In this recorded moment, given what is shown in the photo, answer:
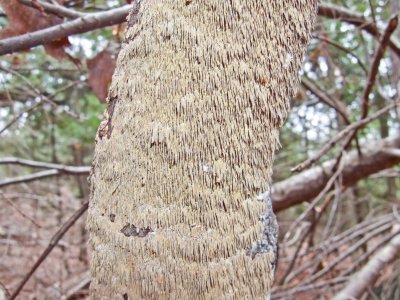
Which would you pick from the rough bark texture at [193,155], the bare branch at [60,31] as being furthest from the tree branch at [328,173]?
the rough bark texture at [193,155]

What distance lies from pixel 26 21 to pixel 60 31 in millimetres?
184

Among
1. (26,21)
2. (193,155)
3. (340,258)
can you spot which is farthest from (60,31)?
(340,258)

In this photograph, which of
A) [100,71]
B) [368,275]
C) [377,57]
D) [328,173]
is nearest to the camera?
[100,71]

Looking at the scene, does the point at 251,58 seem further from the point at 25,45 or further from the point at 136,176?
the point at 25,45

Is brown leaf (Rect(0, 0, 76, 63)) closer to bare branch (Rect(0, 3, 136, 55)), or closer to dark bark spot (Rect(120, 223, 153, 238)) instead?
bare branch (Rect(0, 3, 136, 55))

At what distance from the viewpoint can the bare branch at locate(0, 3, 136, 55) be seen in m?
1.41

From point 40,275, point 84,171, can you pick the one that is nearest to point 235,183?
point 84,171

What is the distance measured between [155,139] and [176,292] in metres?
0.23

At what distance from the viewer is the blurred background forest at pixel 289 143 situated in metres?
1.82

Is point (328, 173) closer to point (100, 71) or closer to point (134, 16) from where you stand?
point (100, 71)

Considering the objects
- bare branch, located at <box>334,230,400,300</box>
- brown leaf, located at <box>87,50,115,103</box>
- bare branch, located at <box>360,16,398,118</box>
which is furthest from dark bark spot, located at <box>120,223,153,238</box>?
bare branch, located at <box>334,230,400,300</box>

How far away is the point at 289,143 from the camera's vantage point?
4.72m

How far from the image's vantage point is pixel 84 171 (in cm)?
216

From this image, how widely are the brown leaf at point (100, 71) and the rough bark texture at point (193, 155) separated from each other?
48.2 inches
